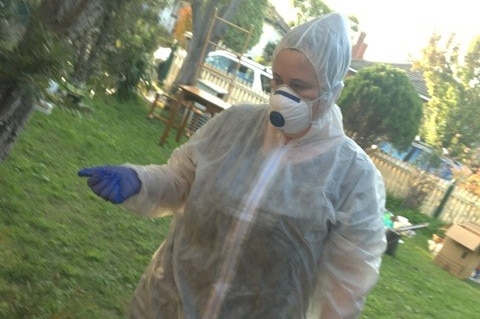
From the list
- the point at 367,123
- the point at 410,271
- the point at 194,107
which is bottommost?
the point at 410,271

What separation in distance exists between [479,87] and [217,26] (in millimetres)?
7761

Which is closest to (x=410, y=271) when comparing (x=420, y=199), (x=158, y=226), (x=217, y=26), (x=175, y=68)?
(x=158, y=226)

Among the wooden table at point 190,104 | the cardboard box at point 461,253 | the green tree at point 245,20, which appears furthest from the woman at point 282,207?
the green tree at point 245,20

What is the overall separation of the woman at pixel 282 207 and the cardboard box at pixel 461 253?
8582 mm

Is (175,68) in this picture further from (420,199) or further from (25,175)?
(25,175)

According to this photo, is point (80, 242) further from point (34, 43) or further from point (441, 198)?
point (441, 198)

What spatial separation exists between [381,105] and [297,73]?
36.7 ft

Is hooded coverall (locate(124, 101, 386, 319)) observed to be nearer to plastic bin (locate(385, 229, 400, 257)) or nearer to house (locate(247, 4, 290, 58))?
plastic bin (locate(385, 229, 400, 257))

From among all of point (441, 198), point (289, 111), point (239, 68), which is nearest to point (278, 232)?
point (289, 111)

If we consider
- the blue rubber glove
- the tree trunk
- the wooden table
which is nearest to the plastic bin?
the wooden table

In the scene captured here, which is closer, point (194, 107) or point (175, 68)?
point (194, 107)

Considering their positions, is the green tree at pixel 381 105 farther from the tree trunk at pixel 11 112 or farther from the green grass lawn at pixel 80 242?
the tree trunk at pixel 11 112

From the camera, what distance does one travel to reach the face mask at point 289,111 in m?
1.91

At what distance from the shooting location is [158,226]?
6105 millimetres
